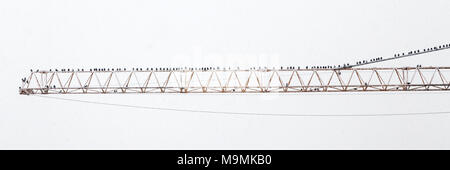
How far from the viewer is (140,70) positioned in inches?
901

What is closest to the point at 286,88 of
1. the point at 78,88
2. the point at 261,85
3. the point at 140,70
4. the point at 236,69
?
the point at 261,85

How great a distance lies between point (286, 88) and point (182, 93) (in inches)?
251

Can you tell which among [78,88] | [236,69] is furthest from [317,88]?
[78,88]

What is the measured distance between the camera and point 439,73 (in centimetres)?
2366

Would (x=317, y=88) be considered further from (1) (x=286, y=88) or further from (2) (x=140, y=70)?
(2) (x=140, y=70)

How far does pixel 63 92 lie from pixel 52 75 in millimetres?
1434

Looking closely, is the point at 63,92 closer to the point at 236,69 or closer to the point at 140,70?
the point at 140,70

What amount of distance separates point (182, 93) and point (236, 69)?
3.87m
